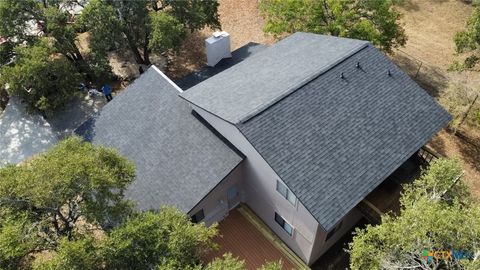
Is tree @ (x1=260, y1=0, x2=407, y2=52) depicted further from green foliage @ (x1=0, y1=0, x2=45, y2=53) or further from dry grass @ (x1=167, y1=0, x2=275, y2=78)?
green foliage @ (x1=0, y1=0, x2=45, y2=53)

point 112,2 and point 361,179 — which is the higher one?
point 112,2

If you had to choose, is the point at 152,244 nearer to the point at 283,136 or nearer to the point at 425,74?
the point at 283,136

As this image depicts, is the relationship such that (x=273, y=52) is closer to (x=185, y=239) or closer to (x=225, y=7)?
(x=185, y=239)

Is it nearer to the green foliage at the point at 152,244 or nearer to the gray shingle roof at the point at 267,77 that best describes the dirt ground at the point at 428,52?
the gray shingle roof at the point at 267,77

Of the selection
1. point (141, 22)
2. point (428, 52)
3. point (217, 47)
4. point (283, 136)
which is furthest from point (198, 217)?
point (428, 52)

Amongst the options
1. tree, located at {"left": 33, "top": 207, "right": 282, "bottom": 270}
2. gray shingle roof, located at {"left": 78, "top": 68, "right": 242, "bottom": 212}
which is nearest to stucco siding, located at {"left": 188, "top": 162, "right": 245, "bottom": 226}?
gray shingle roof, located at {"left": 78, "top": 68, "right": 242, "bottom": 212}

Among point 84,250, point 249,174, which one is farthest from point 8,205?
point 249,174
